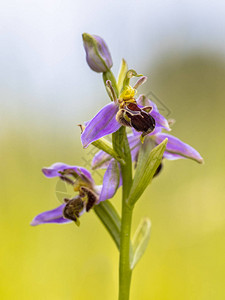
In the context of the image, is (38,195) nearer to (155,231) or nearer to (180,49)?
(155,231)

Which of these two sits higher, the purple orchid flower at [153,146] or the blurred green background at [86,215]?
the purple orchid flower at [153,146]

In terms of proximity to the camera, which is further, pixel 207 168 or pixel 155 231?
pixel 207 168

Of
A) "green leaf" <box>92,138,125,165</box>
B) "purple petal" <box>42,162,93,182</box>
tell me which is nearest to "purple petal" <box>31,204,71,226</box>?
"purple petal" <box>42,162,93,182</box>

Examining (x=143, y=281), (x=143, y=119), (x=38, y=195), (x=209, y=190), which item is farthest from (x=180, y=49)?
(x=143, y=119)

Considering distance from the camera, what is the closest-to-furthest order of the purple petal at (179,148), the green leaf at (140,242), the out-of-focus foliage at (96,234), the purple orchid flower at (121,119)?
the purple orchid flower at (121,119) → the green leaf at (140,242) → the purple petal at (179,148) → the out-of-focus foliage at (96,234)

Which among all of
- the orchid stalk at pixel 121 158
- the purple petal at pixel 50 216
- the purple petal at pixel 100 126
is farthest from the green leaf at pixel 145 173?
the purple petal at pixel 50 216

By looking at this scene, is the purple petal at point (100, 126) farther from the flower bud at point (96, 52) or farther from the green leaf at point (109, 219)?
the green leaf at point (109, 219)

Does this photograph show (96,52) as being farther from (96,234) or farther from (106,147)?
(96,234)
